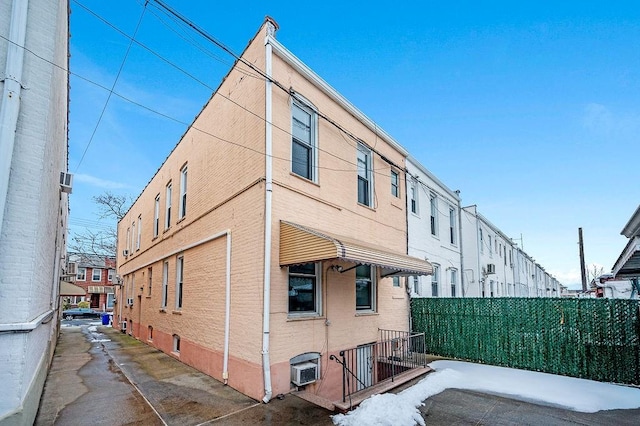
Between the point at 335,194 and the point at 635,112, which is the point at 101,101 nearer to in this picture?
the point at 335,194

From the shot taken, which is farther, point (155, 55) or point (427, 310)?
point (427, 310)

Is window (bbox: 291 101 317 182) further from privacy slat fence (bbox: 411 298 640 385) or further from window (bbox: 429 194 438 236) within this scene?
window (bbox: 429 194 438 236)

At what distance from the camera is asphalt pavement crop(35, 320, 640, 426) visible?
5426mm

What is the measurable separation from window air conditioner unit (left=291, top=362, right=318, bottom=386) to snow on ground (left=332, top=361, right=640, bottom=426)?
1387 millimetres

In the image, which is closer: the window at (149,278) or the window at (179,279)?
the window at (179,279)

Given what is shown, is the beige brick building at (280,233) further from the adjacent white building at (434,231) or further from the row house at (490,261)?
the row house at (490,261)

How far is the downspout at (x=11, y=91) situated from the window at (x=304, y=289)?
4.81m

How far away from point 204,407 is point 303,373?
187 centimetres

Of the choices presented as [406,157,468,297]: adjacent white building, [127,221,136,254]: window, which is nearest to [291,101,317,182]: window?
[406,157,468,297]: adjacent white building

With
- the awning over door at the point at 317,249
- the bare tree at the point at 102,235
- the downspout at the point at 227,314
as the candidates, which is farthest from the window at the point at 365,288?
the bare tree at the point at 102,235

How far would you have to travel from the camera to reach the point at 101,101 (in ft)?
24.3

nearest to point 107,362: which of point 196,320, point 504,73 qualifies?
point 196,320

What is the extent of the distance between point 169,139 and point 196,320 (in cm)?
782

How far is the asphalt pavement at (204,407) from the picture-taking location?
5.43m
